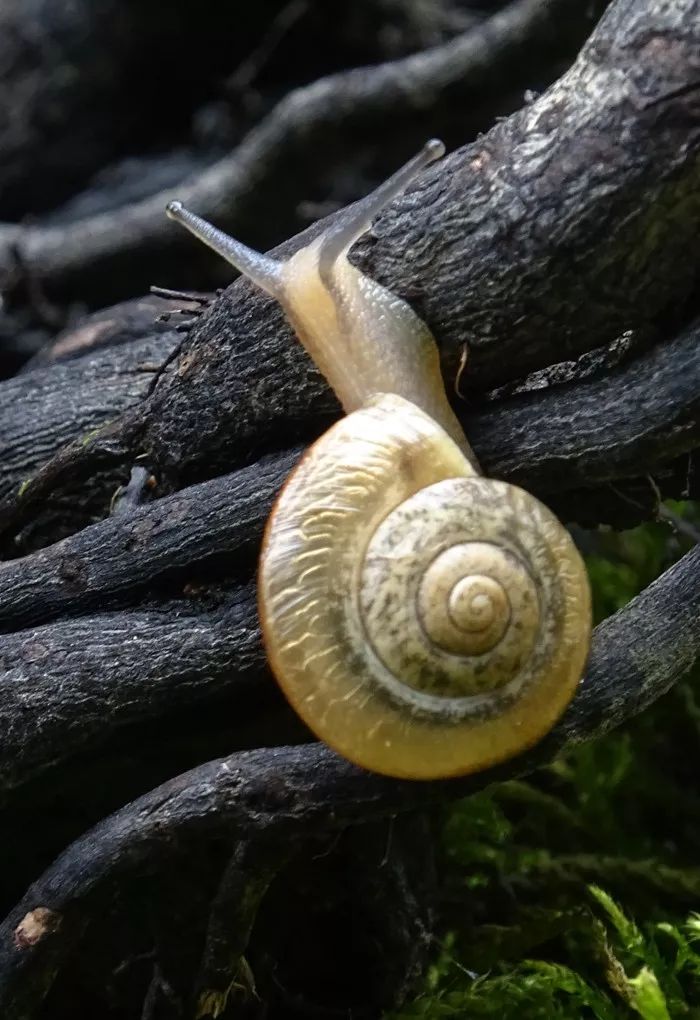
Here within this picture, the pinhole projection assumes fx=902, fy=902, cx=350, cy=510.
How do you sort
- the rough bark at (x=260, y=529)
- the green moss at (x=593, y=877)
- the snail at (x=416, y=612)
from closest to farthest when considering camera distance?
the snail at (x=416, y=612) < the rough bark at (x=260, y=529) < the green moss at (x=593, y=877)

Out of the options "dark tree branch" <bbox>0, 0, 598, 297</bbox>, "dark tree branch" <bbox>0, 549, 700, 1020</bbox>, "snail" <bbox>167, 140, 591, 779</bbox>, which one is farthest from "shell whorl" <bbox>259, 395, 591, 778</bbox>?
"dark tree branch" <bbox>0, 0, 598, 297</bbox>

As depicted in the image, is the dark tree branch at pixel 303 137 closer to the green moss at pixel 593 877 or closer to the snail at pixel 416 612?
the green moss at pixel 593 877

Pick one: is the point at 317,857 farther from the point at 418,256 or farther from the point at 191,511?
the point at 418,256

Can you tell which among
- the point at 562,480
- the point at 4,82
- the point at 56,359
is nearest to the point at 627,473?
the point at 562,480

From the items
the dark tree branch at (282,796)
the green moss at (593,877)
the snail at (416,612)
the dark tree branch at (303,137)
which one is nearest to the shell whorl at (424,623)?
the snail at (416,612)

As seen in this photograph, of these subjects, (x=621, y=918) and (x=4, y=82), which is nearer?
(x=621, y=918)

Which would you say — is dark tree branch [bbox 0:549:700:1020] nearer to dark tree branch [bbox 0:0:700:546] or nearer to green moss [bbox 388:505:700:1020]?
dark tree branch [bbox 0:0:700:546]

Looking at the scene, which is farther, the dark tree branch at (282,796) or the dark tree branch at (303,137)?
the dark tree branch at (303,137)
